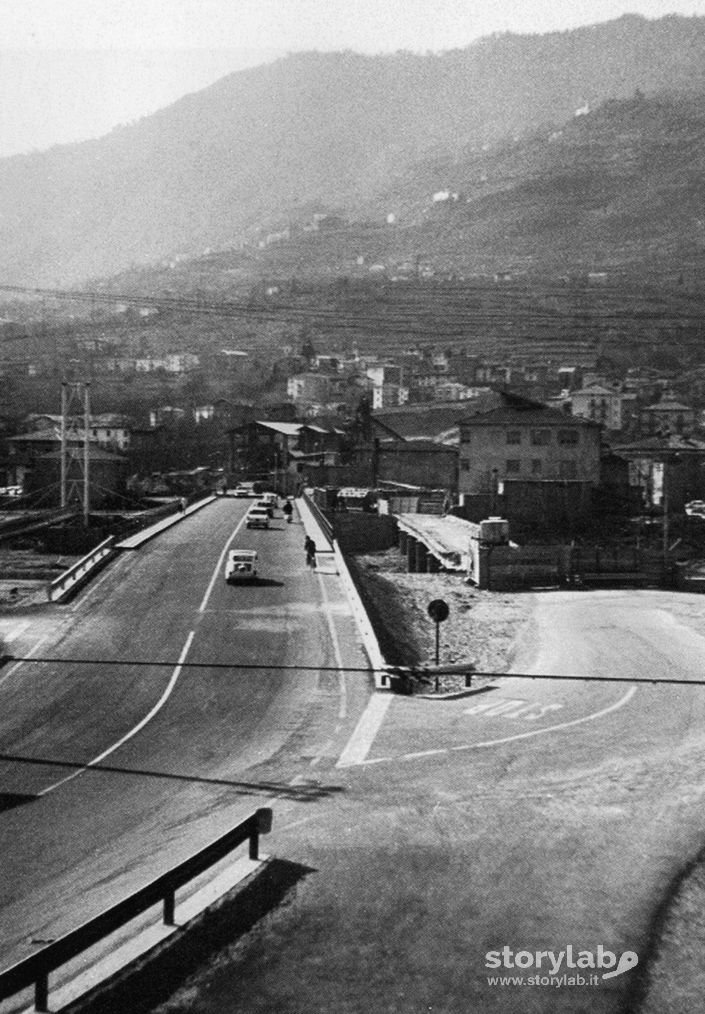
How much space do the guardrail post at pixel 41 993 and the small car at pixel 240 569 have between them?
37.2m

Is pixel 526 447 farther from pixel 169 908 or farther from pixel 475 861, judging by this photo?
pixel 169 908

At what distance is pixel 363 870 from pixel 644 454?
113340mm

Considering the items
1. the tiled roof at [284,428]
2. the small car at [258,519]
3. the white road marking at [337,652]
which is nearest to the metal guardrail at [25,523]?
the white road marking at [337,652]

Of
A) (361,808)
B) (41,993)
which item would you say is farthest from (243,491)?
(41,993)

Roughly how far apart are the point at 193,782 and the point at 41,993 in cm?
873

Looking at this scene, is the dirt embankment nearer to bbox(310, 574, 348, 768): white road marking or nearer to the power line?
the power line

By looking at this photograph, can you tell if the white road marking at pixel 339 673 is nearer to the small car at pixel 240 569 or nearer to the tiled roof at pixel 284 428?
the small car at pixel 240 569

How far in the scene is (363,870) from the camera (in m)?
14.6

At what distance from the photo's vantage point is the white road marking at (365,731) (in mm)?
21141

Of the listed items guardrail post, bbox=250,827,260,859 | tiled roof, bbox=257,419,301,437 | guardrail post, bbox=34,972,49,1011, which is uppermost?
tiled roof, bbox=257,419,301,437

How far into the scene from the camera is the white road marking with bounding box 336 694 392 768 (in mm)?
21141

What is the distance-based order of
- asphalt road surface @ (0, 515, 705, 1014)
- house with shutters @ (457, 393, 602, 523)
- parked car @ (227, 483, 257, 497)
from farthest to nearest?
1. parked car @ (227, 483, 257, 497)
2. house with shutters @ (457, 393, 602, 523)
3. asphalt road surface @ (0, 515, 705, 1014)

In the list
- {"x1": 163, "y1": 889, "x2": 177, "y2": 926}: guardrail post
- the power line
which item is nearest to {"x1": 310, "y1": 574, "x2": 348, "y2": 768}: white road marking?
the power line

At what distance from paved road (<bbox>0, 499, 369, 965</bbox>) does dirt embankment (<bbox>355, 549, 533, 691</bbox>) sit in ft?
8.20
